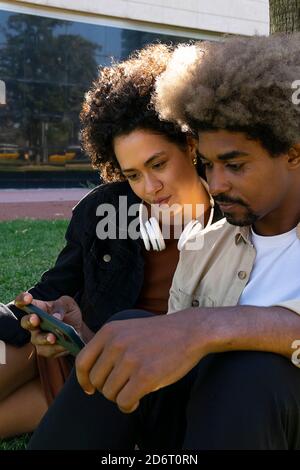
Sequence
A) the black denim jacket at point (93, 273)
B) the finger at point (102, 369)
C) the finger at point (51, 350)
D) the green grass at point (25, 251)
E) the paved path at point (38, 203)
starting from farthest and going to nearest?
the paved path at point (38, 203) → the green grass at point (25, 251) → the black denim jacket at point (93, 273) → the finger at point (51, 350) → the finger at point (102, 369)

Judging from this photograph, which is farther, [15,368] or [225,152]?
[15,368]

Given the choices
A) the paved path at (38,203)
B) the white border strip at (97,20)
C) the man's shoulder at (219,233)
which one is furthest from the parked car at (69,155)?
the man's shoulder at (219,233)

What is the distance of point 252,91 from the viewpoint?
5.75ft

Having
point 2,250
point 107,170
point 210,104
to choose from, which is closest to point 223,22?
point 2,250

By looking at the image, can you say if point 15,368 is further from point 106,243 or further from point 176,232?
point 176,232

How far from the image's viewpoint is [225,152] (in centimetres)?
178

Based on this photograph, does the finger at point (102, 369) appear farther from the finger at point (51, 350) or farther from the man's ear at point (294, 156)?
the man's ear at point (294, 156)

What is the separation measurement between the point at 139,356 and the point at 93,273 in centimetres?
125

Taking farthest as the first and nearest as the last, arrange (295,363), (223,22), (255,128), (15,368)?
(223,22) → (15,368) → (255,128) → (295,363)

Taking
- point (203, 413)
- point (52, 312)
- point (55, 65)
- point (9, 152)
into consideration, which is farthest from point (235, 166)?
point (55, 65)

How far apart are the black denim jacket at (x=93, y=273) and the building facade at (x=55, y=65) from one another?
12.0 meters

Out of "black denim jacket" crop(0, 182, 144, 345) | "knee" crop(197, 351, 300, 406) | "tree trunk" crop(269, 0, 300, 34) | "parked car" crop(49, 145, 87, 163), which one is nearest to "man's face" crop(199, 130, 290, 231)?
"knee" crop(197, 351, 300, 406)

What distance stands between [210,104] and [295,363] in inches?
28.8

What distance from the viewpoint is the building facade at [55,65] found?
560 inches
